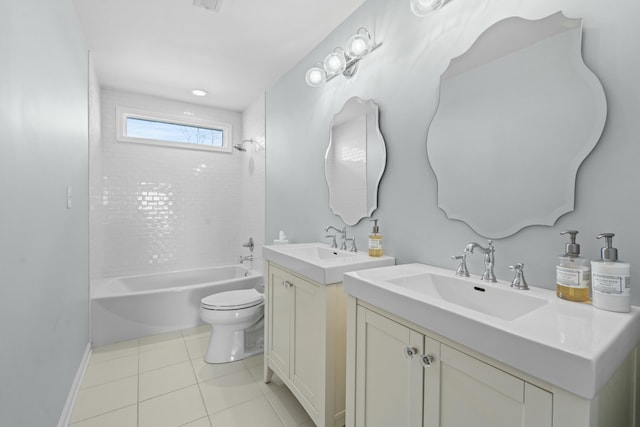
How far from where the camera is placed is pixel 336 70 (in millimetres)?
1972

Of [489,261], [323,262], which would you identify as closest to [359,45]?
[323,262]

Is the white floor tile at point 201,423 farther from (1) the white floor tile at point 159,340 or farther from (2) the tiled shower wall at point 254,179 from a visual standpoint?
(2) the tiled shower wall at point 254,179

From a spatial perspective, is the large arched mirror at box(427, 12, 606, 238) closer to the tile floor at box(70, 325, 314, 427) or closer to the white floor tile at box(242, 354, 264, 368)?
the tile floor at box(70, 325, 314, 427)

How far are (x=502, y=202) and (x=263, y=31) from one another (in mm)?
2015

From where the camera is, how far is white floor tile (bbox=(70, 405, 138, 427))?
159 cm

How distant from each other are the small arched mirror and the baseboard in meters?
1.91

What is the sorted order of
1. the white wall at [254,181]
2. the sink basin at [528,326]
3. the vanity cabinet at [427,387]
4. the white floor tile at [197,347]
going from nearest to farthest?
the sink basin at [528,326] → the vanity cabinet at [427,387] → the white floor tile at [197,347] → the white wall at [254,181]

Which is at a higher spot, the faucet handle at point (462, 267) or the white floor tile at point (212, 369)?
the faucet handle at point (462, 267)

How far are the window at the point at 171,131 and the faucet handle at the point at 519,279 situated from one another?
3.60 metres

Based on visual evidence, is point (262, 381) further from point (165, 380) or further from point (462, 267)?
point (462, 267)

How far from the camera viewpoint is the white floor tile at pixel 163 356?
7.26 feet

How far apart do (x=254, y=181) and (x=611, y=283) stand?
10.6 ft

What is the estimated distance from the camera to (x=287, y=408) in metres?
1.74

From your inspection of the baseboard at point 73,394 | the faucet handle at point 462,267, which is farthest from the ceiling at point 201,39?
the baseboard at point 73,394
